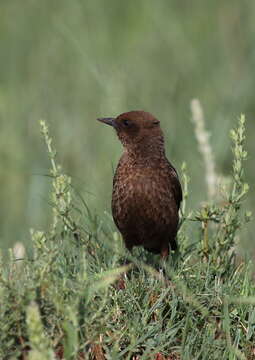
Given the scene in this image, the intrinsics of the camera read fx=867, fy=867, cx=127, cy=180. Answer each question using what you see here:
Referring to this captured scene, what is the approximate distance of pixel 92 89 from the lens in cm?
906

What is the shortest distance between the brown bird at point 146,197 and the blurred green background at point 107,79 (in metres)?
1.75

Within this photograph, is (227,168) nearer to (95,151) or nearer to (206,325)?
(95,151)

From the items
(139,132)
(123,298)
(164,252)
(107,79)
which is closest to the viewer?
(123,298)

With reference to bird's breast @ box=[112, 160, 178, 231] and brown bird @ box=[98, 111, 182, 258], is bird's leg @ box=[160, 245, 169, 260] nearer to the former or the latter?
brown bird @ box=[98, 111, 182, 258]

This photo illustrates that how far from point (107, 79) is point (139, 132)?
2.03 meters

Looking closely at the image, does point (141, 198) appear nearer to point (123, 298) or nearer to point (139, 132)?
point (139, 132)

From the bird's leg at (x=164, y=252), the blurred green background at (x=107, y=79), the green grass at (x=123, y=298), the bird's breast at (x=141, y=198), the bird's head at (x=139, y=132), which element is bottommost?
the green grass at (x=123, y=298)

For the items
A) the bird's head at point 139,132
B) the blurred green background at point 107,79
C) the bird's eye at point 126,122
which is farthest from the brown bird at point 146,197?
the blurred green background at point 107,79

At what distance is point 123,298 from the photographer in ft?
13.9

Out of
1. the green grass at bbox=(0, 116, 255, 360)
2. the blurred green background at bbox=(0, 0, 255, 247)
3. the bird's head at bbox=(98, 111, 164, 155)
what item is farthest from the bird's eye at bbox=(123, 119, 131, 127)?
the blurred green background at bbox=(0, 0, 255, 247)

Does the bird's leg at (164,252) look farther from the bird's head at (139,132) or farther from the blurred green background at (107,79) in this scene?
the blurred green background at (107,79)

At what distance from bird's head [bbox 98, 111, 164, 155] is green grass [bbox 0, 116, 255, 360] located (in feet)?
1.36

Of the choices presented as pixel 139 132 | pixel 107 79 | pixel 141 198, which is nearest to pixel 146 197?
pixel 141 198

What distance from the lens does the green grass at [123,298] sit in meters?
3.67
